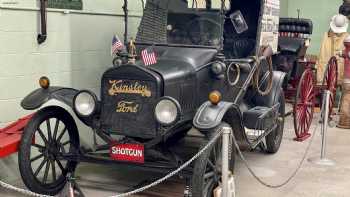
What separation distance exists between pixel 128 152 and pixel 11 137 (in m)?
1.06

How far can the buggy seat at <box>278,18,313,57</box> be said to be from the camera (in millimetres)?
8555

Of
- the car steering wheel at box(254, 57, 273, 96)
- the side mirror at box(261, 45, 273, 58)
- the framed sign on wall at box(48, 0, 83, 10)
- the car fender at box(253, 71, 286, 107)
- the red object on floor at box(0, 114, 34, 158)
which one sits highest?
the framed sign on wall at box(48, 0, 83, 10)

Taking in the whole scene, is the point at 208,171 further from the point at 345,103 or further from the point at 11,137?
the point at 345,103

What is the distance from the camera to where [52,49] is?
5.05 m

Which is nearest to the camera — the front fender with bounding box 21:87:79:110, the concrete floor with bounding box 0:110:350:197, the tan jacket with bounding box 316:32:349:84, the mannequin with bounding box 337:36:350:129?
the front fender with bounding box 21:87:79:110

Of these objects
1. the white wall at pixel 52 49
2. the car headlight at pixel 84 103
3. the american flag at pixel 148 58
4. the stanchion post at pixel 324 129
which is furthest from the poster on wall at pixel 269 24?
the car headlight at pixel 84 103

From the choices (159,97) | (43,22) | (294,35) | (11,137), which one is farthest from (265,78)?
(294,35)

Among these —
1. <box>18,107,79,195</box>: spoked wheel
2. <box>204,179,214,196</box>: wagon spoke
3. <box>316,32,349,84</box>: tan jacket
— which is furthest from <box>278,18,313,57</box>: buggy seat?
<box>204,179,214,196</box>: wagon spoke

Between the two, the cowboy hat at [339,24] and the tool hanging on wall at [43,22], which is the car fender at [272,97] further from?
the cowboy hat at [339,24]

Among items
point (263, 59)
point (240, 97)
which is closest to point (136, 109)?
point (240, 97)

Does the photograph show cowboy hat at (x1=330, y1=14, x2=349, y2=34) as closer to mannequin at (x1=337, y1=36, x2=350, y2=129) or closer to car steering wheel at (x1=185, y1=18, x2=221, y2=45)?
mannequin at (x1=337, y1=36, x2=350, y2=129)

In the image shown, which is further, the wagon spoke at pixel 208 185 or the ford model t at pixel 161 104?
the ford model t at pixel 161 104

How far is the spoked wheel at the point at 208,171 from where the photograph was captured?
3.60 meters

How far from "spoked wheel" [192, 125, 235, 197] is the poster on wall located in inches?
70.7
